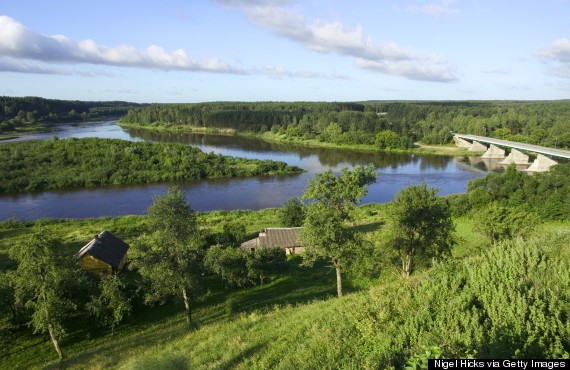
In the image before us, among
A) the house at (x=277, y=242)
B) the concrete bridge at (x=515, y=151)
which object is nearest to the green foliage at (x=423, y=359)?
the house at (x=277, y=242)

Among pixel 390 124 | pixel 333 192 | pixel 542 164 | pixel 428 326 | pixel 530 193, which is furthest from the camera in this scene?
pixel 390 124

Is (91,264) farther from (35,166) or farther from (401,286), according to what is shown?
(35,166)

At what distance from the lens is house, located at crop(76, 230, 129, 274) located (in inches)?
1056

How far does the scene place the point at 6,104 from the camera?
154 m

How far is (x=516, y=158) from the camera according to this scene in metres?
83.8

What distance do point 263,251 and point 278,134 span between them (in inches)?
4136

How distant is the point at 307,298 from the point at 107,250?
16.2 meters

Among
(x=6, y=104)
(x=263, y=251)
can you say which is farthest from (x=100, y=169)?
(x=6, y=104)

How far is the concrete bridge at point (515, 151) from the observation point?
241ft

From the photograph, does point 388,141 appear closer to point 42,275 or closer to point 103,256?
point 103,256

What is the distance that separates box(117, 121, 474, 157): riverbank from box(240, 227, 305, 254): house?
7289 cm

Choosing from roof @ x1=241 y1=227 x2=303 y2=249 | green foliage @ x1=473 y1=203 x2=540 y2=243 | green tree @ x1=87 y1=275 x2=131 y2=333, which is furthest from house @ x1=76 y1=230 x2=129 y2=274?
green foliage @ x1=473 y1=203 x2=540 y2=243

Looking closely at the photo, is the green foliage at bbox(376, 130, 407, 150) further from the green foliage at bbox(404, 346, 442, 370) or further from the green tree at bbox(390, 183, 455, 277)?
the green foliage at bbox(404, 346, 442, 370)

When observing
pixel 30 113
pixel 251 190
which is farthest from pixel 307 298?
pixel 30 113
